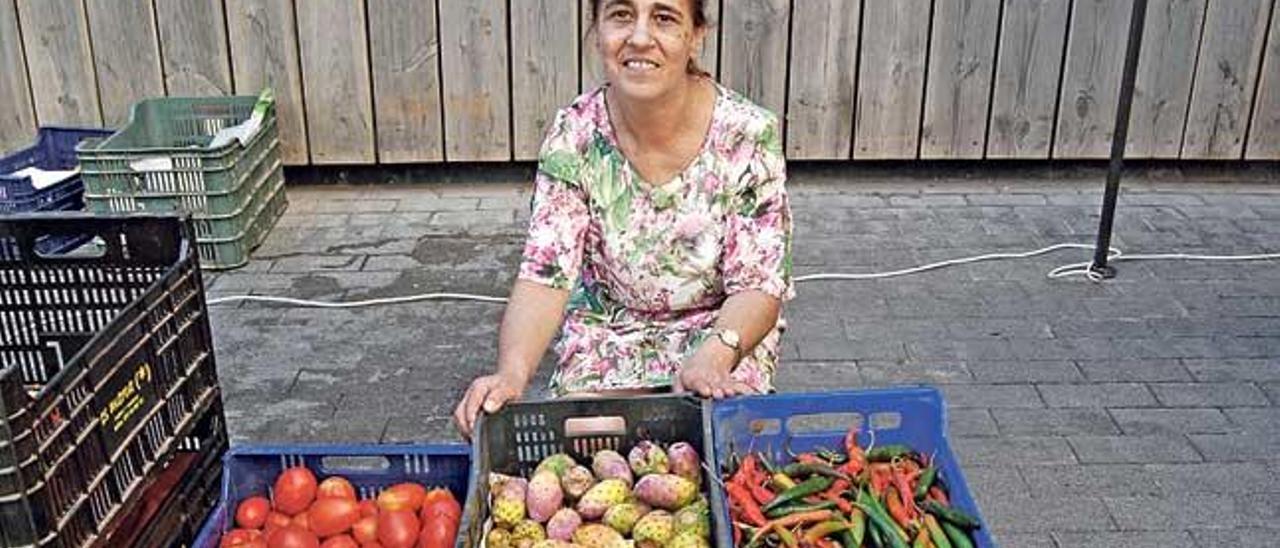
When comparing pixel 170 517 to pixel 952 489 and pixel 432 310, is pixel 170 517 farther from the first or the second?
pixel 432 310

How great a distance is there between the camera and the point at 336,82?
4617mm

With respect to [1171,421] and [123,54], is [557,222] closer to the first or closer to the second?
[1171,421]

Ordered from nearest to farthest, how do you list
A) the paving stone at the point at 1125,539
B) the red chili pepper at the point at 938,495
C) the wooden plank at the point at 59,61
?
1. the red chili pepper at the point at 938,495
2. the paving stone at the point at 1125,539
3. the wooden plank at the point at 59,61

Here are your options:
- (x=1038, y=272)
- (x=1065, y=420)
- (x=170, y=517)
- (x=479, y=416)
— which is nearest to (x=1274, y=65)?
(x=1038, y=272)

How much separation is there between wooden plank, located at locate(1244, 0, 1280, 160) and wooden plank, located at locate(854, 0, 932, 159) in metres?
1.45

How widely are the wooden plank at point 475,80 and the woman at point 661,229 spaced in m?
2.60

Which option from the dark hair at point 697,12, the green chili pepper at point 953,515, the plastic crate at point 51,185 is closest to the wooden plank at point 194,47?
the plastic crate at point 51,185

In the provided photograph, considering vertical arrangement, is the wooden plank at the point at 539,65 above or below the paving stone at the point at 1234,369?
above

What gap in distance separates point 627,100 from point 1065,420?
63.4 inches

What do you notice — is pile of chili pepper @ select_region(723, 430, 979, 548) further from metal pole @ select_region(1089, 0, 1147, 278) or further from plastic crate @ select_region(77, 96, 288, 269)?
plastic crate @ select_region(77, 96, 288, 269)

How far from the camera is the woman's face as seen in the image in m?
1.84

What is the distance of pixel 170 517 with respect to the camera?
1596 mm

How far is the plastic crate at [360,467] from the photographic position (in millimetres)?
1700

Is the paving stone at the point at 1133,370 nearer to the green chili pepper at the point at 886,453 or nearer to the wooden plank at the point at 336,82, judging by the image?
the green chili pepper at the point at 886,453
